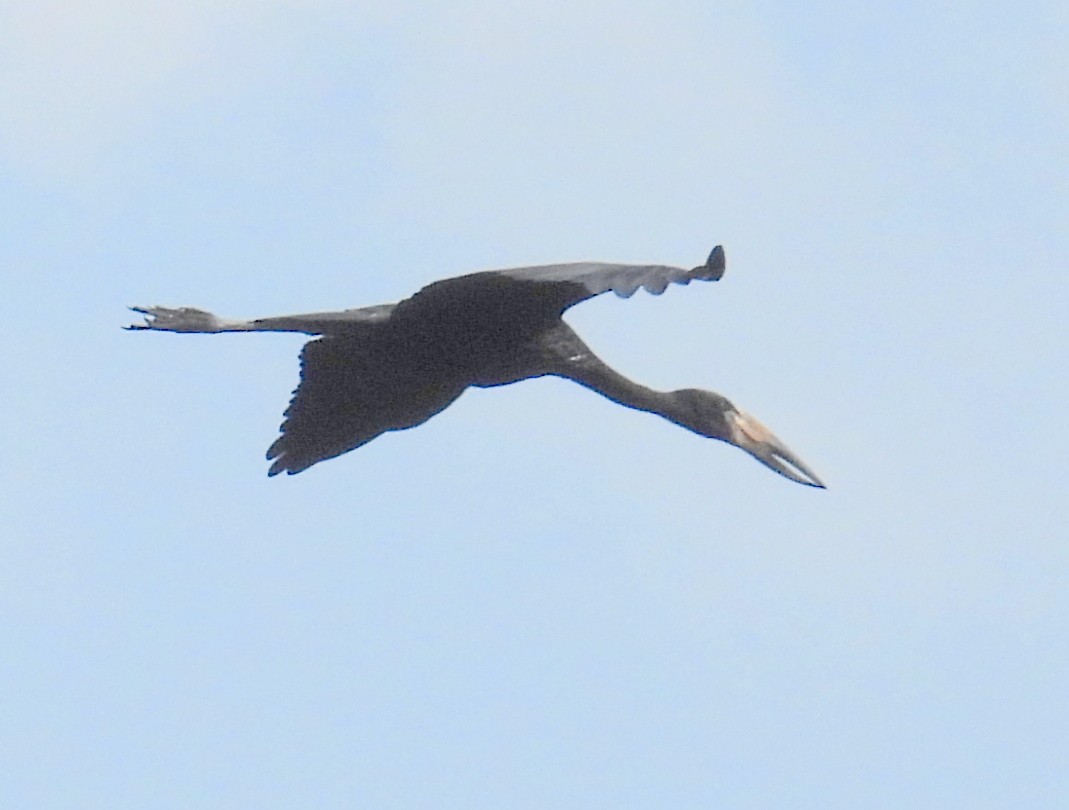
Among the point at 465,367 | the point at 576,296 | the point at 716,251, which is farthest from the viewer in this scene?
the point at 465,367

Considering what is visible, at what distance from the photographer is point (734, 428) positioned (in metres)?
14.2

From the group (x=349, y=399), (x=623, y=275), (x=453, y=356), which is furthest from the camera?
(x=349, y=399)

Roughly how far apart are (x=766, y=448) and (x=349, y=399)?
2.23 metres

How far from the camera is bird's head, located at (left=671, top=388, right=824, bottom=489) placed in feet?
46.1

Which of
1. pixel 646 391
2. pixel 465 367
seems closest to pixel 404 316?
pixel 465 367

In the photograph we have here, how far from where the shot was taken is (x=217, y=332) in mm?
13398

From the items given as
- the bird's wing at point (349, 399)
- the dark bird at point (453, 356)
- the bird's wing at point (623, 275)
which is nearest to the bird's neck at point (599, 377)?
the dark bird at point (453, 356)

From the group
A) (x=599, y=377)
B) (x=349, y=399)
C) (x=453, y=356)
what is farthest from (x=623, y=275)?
(x=349, y=399)

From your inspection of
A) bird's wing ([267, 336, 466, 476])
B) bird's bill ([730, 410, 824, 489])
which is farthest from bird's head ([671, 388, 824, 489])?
bird's wing ([267, 336, 466, 476])

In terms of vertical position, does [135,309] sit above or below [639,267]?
above

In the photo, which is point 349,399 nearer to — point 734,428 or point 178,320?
point 178,320

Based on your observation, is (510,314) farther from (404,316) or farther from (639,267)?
(639,267)

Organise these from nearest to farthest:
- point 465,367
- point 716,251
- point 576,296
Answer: point 716,251, point 576,296, point 465,367

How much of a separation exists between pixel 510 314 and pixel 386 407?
1486mm
